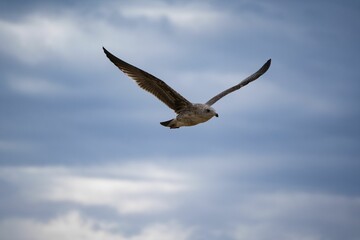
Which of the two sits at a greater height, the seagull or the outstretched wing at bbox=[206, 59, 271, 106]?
the outstretched wing at bbox=[206, 59, 271, 106]

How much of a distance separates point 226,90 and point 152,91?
4.31m

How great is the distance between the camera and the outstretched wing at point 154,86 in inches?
876

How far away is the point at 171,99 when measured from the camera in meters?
22.8

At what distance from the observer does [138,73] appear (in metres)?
22.3

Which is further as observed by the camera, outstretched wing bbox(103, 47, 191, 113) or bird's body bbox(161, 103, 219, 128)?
outstretched wing bbox(103, 47, 191, 113)

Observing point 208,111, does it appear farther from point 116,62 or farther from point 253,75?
point 253,75

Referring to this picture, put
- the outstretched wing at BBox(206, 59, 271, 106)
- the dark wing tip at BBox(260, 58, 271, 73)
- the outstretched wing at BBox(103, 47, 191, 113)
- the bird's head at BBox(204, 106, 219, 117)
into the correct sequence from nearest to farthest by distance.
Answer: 1. the bird's head at BBox(204, 106, 219, 117)
2. the outstretched wing at BBox(103, 47, 191, 113)
3. the outstretched wing at BBox(206, 59, 271, 106)
4. the dark wing tip at BBox(260, 58, 271, 73)

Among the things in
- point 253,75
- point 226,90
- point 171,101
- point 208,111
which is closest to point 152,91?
point 171,101

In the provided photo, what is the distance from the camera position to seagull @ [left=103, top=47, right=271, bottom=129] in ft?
72.6

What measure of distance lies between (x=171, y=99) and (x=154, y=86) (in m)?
0.85

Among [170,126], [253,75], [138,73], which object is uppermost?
[253,75]

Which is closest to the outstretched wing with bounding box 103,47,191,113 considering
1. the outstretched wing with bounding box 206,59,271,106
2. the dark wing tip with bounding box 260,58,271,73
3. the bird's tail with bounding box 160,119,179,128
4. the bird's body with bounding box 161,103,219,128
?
the bird's body with bounding box 161,103,219,128

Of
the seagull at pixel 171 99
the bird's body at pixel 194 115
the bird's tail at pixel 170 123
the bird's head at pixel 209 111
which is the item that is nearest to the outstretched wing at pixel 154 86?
the seagull at pixel 171 99

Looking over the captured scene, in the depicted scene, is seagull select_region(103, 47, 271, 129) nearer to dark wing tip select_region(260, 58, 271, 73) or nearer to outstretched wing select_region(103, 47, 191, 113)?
outstretched wing select_region(103, 47, 191, 113)
